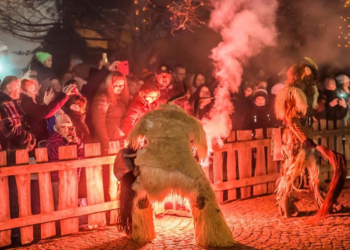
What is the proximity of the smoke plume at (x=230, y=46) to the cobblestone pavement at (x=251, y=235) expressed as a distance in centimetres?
147

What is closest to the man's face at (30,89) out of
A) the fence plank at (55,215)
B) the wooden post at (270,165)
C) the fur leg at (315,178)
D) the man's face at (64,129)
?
the man's face at (64,129)

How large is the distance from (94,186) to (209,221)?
85.6 inches

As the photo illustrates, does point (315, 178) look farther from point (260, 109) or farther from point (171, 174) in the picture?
point (260, 109)

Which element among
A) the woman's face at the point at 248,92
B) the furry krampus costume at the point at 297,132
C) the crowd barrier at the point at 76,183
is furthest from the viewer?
the woman's face at the point at 248,92

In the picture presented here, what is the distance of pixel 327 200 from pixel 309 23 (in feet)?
29.5

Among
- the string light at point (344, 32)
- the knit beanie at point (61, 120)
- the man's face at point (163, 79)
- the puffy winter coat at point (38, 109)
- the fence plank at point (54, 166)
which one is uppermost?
the string light at point (344, 32)

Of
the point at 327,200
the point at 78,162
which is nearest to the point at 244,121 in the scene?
the point at 327,200

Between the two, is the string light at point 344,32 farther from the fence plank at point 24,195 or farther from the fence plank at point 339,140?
the fence plank at point 24,195

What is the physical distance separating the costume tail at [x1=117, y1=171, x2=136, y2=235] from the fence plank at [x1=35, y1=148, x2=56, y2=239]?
1.26 metres

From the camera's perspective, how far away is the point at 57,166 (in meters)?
6.09

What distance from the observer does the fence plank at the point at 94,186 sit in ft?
21.1

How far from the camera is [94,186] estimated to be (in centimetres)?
651

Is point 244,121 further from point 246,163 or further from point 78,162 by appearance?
point 78,162

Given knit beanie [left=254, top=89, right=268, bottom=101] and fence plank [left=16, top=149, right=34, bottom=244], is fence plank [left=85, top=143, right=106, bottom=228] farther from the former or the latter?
knit beanie [left=254, top=89, right=268, bottom=101]
